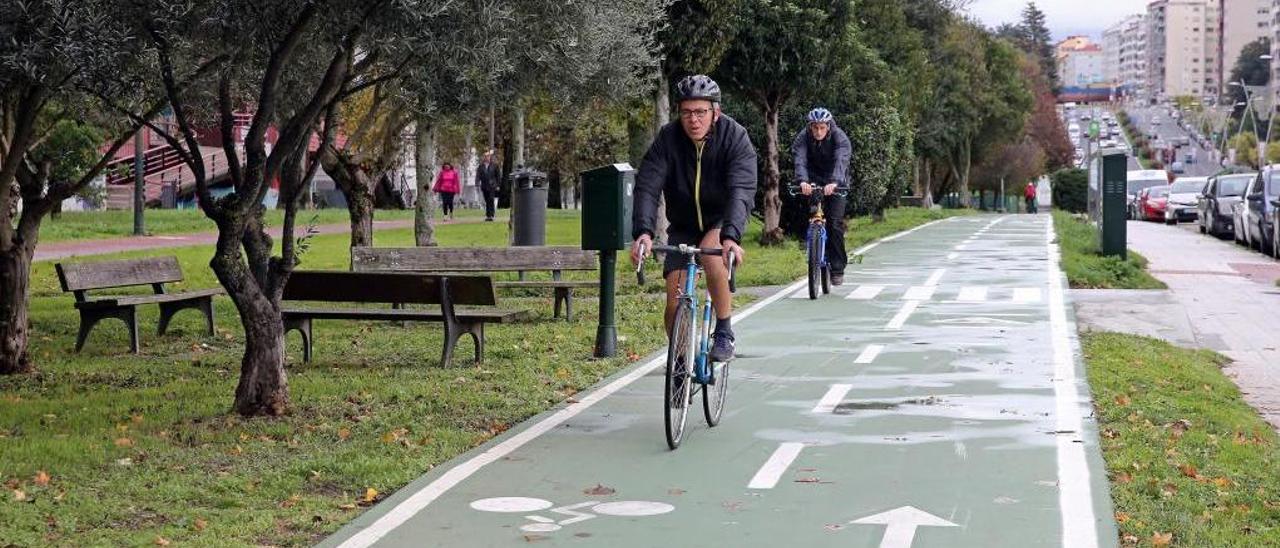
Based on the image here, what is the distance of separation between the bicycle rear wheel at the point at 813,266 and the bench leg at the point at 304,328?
238 inches

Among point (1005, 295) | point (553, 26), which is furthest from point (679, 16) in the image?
point (553, 26)

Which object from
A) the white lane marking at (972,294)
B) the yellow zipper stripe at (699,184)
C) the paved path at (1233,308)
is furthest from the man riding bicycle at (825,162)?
the yellow zipper stripe at (699,184)

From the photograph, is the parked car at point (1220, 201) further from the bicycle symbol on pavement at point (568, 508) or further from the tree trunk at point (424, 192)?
the bicycle symbol on pavement at point (568, 508)

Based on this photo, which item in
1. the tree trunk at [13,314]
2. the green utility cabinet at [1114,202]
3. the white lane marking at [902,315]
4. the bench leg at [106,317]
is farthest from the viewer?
the green utility cabinet at [1114,202]

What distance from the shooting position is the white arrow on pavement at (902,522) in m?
6.83

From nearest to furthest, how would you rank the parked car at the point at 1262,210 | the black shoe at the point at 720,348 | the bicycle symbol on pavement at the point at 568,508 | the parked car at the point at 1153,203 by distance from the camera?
the bicycle symbol on pavement at the point at 568,508, the black shoe at the point at 720,348, the parked car at the point at 1262,210, the parked car at the point at 1153,203

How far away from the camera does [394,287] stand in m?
12.7

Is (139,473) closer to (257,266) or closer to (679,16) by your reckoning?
(257,266)

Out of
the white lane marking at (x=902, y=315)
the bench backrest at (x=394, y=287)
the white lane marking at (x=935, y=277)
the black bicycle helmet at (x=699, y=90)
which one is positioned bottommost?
the white lane marking at (x=902, y=315)

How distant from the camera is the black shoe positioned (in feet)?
30.1

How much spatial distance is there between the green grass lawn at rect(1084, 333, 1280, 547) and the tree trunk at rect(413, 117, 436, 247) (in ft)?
39.1

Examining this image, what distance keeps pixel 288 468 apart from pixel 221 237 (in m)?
1.96

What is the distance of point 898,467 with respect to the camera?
836 centimetres

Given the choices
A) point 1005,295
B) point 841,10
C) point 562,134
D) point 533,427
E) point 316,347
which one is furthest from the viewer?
point 562,134
